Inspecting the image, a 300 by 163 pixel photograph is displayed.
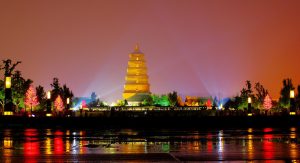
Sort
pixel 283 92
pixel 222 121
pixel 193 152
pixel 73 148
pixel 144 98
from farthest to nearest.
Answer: pixel 144 98
pixel 283 92
pixel 222 121
pixel 73 148
pixel 193 152

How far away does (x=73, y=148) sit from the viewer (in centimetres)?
2255

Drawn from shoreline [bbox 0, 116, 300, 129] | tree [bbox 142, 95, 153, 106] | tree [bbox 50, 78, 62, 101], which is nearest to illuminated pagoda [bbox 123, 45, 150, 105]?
tree [bbox 142, 95, 153, 106]

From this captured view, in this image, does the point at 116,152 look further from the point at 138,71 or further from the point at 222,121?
the point at 138,71

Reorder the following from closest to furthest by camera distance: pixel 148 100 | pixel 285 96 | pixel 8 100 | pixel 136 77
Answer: pixel 8 100, pixel 285 96, pixel 148 100, pixel 136 77

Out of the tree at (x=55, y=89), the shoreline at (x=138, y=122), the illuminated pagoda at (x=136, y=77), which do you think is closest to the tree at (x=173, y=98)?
the illuminated pagoda at (x=136, y=77)

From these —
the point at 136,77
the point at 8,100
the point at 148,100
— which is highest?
the point at 136,77

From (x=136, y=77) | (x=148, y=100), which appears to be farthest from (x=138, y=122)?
(x=136, y=77)

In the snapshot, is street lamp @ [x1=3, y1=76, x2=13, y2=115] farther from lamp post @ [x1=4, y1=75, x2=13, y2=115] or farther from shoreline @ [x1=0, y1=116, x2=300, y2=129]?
shoreline @ [x1=0, y1=116, x2=300, y2=129]

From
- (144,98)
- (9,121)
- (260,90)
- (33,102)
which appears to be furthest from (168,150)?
(144,98)

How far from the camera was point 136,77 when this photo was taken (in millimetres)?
173375

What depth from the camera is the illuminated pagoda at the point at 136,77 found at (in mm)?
170125

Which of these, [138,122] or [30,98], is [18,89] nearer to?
[30,98]

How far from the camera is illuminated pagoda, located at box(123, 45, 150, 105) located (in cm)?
17012

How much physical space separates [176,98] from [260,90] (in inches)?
1670
